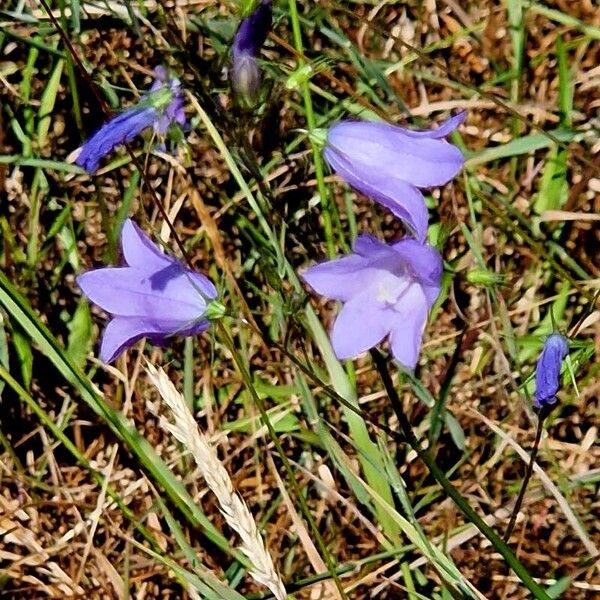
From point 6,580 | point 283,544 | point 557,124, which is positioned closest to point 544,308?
point 557,124

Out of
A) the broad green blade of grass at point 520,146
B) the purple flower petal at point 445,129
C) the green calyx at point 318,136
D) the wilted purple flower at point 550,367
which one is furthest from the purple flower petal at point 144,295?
the broad green blade of grass at point 520,146

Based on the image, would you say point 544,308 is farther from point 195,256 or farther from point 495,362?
point 195,256

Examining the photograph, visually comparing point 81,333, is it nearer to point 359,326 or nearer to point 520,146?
point 359,326

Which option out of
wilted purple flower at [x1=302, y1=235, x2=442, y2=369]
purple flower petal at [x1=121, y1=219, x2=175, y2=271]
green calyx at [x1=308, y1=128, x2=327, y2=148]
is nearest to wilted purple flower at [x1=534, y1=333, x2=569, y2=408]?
wilted purple flower at [x1=302, y1=235, x2=442, y2=369]

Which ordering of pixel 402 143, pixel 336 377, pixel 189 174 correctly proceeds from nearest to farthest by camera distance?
pixel 402 143 < pixel 336 377 < pixel 189 174

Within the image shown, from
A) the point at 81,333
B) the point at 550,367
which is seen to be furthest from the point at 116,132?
the point at 550,367
